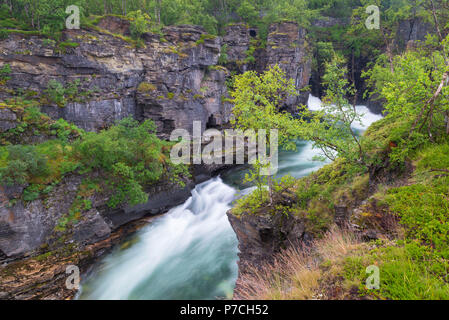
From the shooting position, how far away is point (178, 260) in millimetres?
12781

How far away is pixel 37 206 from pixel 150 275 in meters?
7.03

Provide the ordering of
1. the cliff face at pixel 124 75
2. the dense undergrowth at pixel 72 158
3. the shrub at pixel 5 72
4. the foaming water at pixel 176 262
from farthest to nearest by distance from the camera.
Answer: the cliff face at pixel 124 75, the shrub at pixel 5 72, the dense undergrowth at pixel 72 158, the foaming water at pixel 176 262

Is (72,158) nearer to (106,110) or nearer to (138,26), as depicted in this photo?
(106,110)

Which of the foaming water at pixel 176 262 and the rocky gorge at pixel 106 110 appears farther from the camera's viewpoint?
the foaming water at pixel 176 262

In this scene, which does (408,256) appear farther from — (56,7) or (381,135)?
(56,7)

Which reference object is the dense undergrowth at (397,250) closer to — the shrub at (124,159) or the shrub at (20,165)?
the shrub at (124,159)

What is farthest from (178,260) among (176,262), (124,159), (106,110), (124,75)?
(124,75)

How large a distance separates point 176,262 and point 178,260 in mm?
170

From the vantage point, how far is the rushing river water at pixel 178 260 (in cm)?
1081

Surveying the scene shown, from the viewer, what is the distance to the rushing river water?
35.5 ft

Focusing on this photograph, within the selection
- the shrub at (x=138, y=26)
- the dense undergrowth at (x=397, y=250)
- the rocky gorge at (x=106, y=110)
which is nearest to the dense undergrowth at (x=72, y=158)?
the rocky gorge at (x=106, y=110)

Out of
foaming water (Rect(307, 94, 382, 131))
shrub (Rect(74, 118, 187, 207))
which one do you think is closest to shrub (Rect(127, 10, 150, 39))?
shrub (Rect(74, 118, 187, 207))

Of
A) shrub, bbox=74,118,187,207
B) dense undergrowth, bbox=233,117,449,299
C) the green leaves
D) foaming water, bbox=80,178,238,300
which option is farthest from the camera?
shrub, bbox=74,118,187,207

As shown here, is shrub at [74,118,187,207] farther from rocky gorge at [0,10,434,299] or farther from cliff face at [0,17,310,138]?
cliff face at [0,17,310,138]
